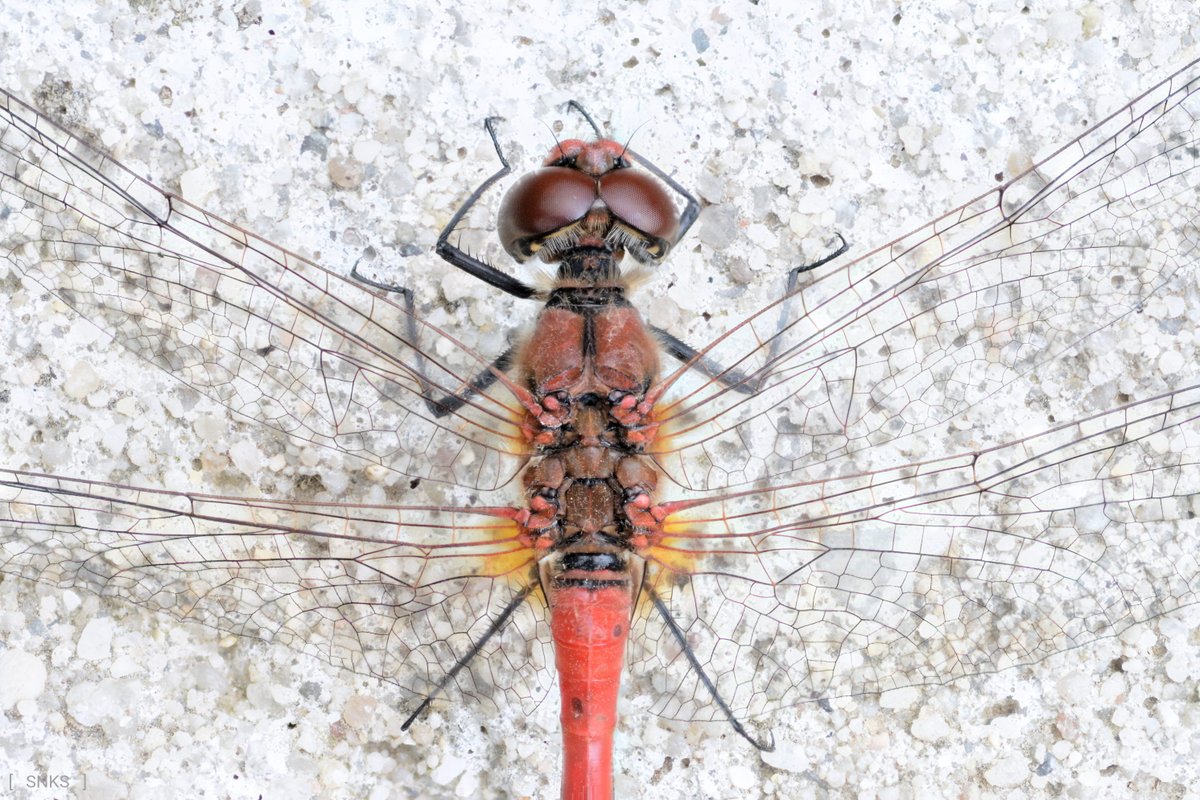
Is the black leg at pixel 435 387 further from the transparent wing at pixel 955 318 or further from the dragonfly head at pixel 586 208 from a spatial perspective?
the transparent wing at pixel 955 318

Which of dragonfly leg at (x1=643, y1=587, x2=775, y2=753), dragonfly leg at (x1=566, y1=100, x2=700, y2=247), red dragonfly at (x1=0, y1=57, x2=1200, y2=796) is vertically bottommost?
dragonfly leg at (x1=643, y1=587, x2=775, y2=753)

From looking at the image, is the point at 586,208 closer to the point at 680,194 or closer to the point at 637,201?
the point at 637,201

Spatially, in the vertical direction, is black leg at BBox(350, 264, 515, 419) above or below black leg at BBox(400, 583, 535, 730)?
above

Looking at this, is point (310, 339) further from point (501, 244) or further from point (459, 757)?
point (459, 757)

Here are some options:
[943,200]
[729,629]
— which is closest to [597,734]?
[729,629]

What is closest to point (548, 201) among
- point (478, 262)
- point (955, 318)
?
point (478, 262)

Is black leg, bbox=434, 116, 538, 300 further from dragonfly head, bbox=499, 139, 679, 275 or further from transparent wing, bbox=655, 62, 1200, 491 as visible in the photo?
transparent wing, bbox=655, 62, 1200, 491

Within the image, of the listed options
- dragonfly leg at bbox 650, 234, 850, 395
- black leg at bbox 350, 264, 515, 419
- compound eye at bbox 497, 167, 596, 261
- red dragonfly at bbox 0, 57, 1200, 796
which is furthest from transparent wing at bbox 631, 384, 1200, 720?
compound eye at bbox 497, 167, 596, 261

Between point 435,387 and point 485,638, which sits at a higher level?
point 435,387
